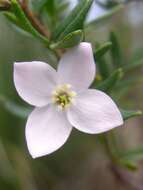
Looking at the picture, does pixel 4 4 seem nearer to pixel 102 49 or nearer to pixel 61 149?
pixel 102 49

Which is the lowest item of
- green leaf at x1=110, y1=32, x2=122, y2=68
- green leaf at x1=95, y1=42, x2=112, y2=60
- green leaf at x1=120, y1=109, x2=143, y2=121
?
green leaf at x1=110, y1=32, x2=122, y2=68

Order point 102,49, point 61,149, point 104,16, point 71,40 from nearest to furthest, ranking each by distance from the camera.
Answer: point 71,40 → point 102,49 → point 104,16 → point 61,149

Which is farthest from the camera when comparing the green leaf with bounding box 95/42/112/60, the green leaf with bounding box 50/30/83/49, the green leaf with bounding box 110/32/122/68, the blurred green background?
the blurred green background

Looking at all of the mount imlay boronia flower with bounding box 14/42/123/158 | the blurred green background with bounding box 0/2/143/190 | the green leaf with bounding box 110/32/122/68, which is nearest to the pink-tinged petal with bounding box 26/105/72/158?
the mount imlay boronia flower with bounding box 14/42/123/158

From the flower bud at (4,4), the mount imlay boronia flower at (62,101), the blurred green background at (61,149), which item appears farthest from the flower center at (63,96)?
the blurred green background at (61,149)

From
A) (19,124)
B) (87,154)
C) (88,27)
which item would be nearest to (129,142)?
(87,154)

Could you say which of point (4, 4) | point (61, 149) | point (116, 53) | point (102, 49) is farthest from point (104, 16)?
point (61, 149)

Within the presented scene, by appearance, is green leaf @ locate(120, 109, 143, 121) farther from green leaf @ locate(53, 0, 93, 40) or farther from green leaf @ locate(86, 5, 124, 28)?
green leaf @ locate(86, 5, 124, 28)
